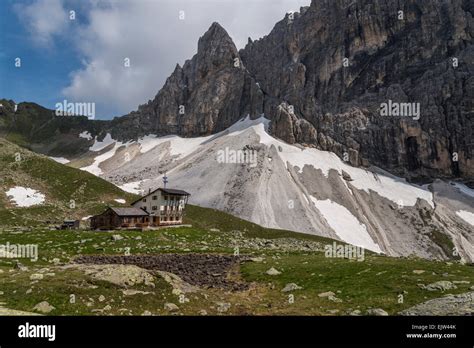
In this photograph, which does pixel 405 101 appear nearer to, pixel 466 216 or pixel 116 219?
pixel 466 216

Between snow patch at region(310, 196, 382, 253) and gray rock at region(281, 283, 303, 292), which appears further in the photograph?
snow patch at region(310, 196, 382, 253)

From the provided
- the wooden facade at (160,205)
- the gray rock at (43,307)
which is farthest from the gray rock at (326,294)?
the wooden facade at (160,205)

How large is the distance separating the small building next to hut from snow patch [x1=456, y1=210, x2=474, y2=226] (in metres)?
101

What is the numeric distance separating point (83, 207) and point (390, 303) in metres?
78.8

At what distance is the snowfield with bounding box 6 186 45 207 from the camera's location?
84562 mm

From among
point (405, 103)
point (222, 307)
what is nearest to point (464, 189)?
point (405, 103)

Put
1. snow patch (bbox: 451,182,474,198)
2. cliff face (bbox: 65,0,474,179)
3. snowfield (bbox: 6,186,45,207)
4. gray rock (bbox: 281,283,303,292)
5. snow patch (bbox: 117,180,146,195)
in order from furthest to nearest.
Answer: cliff face (bbox: 65,0,474,179), snow patch (bbox: 451,182,474,198), snow patch (bbox: 117,180,146,195), snowfield (bbox: 6,186,45,207), gray rock (bbox: 281,283,303,292)

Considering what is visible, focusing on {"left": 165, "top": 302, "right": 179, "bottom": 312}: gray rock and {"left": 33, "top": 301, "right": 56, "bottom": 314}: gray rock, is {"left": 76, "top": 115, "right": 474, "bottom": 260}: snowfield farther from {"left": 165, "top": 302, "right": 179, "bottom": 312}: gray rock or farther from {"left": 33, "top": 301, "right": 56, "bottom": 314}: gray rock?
{"left": 33, "top": 301, "right": 56, "bottom": 314}: gray rock

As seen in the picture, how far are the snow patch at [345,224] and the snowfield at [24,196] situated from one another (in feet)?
254

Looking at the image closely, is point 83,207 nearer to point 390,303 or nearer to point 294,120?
point 390,303

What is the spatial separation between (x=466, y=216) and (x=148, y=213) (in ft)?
373

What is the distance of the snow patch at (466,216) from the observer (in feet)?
437

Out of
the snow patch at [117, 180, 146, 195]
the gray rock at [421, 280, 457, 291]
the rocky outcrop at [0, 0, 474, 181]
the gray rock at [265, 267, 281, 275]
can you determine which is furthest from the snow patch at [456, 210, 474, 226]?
the gray rock at [421, 280, 457, 291]

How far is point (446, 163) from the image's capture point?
16975cm
